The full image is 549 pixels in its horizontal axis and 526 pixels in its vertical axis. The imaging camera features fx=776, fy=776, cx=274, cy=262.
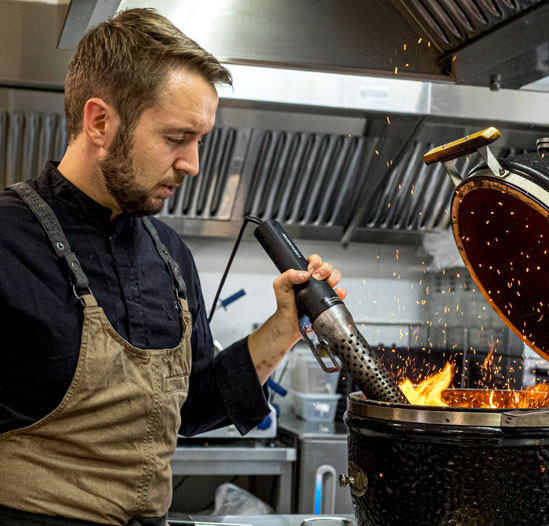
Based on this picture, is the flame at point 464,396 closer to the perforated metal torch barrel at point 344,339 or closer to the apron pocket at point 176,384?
the perforated metal torch barrel at point 344,339

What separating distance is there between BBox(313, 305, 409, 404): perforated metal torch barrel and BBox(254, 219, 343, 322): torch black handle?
0.03 meters

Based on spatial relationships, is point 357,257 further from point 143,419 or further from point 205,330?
point 143,419

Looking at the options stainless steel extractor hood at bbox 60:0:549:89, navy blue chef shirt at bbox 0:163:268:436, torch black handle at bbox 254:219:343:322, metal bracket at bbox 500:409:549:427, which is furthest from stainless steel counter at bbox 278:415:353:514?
metal bracket at bbox 500:409:549:427

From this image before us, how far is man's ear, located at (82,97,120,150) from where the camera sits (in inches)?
50.8

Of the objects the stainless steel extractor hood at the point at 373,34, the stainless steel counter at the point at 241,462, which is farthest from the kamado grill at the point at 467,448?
the stainless steel counter at the point at 241,462

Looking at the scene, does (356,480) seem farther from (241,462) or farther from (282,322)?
(241,462)

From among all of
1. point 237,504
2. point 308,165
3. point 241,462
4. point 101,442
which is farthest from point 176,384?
point 308,165

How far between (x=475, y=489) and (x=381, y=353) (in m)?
2.28

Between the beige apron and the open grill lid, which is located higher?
the open grill lid

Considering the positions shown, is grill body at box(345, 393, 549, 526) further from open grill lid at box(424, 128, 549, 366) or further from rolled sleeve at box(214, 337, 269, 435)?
rolled sleeve at box(214, 337, 269, 435)

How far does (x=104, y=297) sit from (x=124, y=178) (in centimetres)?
20

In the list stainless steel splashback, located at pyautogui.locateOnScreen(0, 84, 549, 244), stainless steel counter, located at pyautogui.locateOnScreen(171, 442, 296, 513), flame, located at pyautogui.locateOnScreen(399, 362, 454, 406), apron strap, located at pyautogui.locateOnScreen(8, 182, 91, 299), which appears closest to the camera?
apron strap, located at pyautogui.locateOnScreen(8, 182, 91, 299)

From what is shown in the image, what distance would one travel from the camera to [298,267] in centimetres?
134

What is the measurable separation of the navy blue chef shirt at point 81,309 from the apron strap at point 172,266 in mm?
11
